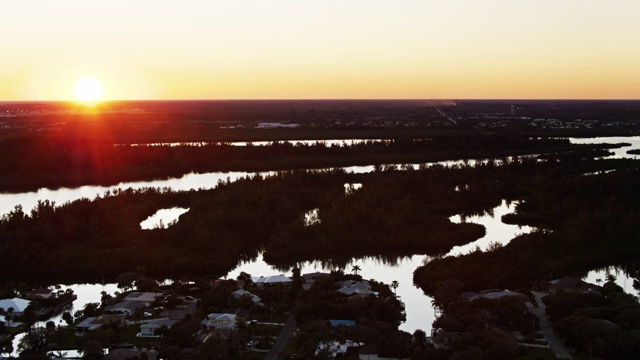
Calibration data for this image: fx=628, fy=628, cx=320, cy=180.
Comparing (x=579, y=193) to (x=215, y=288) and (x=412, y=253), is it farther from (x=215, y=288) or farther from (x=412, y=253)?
(x=215, y=288)

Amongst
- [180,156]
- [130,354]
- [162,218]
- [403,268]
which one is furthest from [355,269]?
[180,156]

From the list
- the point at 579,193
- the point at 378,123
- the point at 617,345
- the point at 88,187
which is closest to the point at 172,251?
the point at 617,345

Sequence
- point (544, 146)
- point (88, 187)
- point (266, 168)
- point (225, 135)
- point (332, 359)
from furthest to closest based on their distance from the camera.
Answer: point (225, 135)
point (544, 146)
point (266, 168)
point (88, 187)
point (332, 359)

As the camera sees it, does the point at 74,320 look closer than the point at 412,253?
Yes

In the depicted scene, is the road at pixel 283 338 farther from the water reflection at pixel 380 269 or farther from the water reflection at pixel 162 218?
the water reflection at pixel 162 218

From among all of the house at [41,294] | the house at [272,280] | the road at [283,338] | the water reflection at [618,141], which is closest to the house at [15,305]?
the house at [41,294]

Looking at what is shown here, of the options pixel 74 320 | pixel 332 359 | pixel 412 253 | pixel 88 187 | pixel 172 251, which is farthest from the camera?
pixel 88 187
